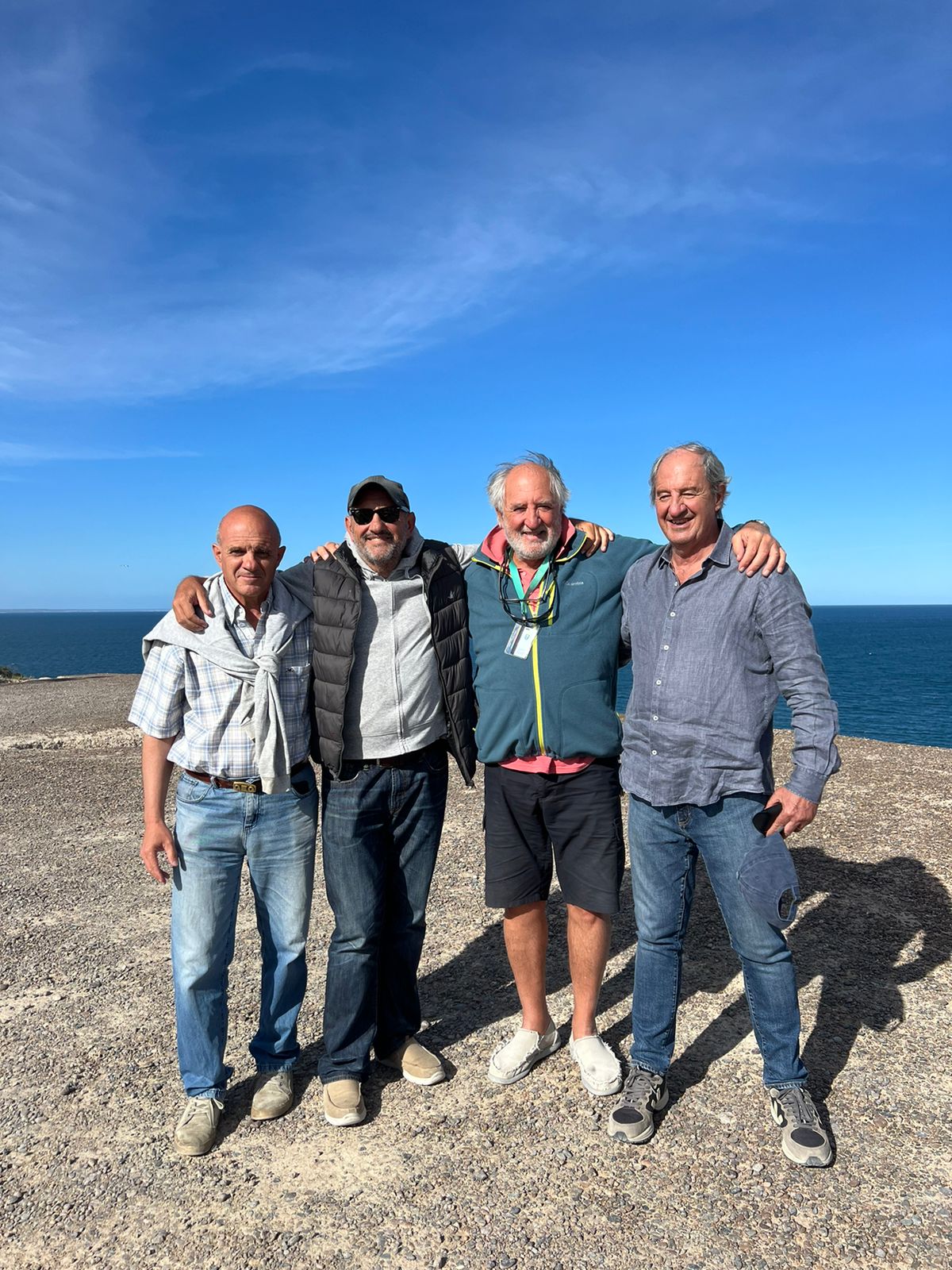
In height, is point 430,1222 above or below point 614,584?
below

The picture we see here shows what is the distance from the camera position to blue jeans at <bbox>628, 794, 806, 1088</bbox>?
2.98 m

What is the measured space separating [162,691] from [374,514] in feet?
3.39

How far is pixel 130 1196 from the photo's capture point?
2.80 m

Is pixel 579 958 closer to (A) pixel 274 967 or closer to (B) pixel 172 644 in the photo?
(A) pixel 274 967

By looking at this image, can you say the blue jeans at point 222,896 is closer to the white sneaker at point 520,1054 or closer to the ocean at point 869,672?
the white sneaker at point 520,1054

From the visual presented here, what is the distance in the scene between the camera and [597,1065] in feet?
11.0

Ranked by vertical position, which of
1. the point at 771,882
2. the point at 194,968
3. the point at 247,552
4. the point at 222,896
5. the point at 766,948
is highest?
the point at 247,552

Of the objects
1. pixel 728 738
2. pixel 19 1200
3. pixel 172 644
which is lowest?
pixel 19 1200

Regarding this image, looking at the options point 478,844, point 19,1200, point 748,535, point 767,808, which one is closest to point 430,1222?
point 19,1200

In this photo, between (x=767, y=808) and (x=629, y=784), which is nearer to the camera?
(x=767, y=808)

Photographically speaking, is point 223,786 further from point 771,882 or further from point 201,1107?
point 771,882

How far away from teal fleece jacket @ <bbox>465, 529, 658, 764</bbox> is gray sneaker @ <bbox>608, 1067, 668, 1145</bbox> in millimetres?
1212

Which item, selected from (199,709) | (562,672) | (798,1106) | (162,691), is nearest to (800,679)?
(562,672)

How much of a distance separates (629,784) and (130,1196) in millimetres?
2191
